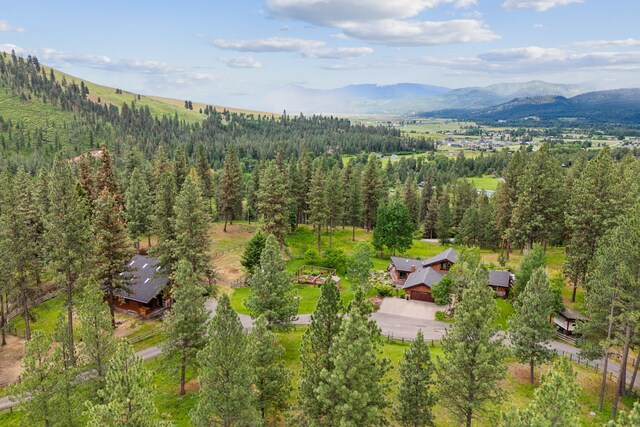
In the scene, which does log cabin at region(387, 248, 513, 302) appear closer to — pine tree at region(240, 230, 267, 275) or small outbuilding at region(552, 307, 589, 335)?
small outbuilding at region(552, 307, 589, 335)

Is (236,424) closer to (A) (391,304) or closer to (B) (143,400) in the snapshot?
(B) (143,400)

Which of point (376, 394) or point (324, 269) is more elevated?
point (376, 394)

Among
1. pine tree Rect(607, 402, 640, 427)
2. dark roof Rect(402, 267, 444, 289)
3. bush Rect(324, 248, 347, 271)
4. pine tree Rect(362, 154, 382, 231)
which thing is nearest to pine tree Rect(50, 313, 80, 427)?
pine tree Rect(607, 402, 640, 427)

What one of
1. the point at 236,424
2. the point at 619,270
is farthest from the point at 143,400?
the point at 619,270

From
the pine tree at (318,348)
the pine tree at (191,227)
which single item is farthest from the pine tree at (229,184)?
the pine tree at (318,348)

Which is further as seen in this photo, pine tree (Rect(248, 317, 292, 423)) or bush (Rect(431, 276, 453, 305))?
bush (Rect(431, 276, 453, 305))
